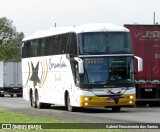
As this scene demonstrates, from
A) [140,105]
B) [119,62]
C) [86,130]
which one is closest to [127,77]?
[119,62]

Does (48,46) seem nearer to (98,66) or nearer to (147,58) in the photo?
(98,66)

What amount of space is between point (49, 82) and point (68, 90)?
319cm

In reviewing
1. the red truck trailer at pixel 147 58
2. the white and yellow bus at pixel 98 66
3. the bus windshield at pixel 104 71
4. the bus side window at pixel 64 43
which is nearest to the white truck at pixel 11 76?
the red truck trailer at pixel 147 58

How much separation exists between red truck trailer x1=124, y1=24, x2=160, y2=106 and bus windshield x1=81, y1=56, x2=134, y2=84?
5400 mm

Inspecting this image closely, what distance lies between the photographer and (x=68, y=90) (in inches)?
1168

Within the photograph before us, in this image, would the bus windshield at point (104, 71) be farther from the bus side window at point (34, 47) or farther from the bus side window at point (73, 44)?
the bus side window at point (34, 47)

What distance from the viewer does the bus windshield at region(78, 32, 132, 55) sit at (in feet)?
91.9

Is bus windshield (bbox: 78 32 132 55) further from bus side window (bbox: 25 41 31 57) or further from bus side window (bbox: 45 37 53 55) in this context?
bus side window (bbox: 25 41 31 57)

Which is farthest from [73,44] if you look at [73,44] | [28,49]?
[28,49]

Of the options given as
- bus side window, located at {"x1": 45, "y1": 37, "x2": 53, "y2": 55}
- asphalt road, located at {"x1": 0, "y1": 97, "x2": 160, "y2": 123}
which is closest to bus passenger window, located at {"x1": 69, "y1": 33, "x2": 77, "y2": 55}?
asphalt road, located at {"x1": 0, "y1": 97, "x2": 160, "y2": 123}

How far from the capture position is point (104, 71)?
2791cm

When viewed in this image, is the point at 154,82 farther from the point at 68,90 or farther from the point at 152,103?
the point at 68,90

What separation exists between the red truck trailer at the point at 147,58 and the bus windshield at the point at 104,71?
540cm

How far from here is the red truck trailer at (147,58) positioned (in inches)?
1321
